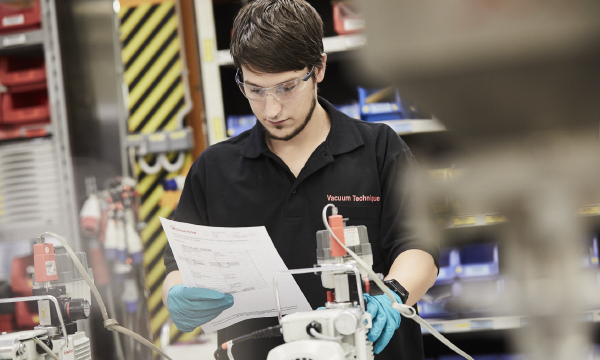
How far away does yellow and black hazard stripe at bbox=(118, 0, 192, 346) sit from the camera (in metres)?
3.24

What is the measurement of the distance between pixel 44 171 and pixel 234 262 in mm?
2193

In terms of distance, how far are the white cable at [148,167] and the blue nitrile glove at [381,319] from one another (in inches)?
92.6

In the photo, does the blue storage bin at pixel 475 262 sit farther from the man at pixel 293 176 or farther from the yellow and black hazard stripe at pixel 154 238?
the yellow and black hazard stripe at pixel 154 238

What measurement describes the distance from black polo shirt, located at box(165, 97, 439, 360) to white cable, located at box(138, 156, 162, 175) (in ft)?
5.60

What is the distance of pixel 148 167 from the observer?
3.16 metres

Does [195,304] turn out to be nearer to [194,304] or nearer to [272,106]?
[194,304]

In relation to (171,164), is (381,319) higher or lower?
lower

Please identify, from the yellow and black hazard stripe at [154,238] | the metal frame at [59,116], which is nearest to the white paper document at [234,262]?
the metal frame at [59,116]

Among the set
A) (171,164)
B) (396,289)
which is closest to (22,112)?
(171,164)

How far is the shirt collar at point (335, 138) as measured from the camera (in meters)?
1.46

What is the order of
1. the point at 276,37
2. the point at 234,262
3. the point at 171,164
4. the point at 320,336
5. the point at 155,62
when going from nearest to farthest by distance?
the point at 320,336 < the point at 234,262 < the point at 276,37 < the point at 171,164 < the point at 155,62

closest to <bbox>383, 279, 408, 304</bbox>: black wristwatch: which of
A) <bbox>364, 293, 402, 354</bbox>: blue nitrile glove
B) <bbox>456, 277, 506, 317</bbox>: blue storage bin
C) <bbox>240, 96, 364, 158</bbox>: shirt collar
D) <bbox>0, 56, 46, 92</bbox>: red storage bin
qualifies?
<bbox>364, 293, 402, 354</bbox>: blue nitrile glove

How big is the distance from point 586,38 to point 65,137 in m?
2.99

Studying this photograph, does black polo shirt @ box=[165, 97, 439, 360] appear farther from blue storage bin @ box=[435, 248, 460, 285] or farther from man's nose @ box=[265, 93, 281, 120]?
blue storage bin @ box=[435, 248, 460, 285]
